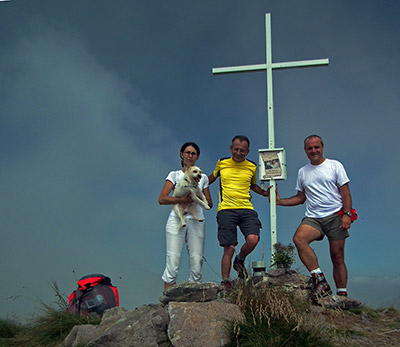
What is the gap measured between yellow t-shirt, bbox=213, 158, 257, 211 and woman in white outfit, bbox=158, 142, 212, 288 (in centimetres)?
48

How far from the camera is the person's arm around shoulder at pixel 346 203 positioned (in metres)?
6.67

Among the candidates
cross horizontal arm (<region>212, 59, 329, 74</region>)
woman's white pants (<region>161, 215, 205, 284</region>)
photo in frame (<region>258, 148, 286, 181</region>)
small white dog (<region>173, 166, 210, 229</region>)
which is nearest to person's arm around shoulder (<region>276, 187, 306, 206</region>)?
photo in frame (<region>258, 148, 286, 181</region>)

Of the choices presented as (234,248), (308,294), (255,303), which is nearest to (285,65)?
(234,248)

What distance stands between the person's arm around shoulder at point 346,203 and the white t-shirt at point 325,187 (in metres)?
0.06

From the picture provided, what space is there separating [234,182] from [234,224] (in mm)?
689

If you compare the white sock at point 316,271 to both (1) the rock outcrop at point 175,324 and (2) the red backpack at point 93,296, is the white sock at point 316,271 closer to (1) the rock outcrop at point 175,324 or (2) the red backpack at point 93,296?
(1) the rock outcrop at point 175,324

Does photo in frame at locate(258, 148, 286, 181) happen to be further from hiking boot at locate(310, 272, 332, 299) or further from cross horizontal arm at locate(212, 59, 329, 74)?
hiking boot at locate(310, 272, 332, 299)

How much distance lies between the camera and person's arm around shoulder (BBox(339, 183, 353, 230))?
Answer: 667 centimetres

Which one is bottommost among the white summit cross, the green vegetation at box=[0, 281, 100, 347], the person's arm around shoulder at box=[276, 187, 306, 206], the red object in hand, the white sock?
the green vegetation at box=[0, 281, 100, 347]

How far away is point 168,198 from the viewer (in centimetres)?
677

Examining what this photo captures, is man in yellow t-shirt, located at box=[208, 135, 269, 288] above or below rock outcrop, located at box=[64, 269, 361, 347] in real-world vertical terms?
above

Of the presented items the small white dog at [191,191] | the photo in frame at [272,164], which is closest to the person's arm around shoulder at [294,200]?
the photo in frame at [272,164]

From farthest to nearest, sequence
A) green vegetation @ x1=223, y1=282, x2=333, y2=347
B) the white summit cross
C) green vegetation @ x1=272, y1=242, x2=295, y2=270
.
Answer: the white summit cross, green vegetation @ x1=272, y1=242, x2=295, y2=270, green vegetation @ x1=223, y1=282, x2=333, y2=347

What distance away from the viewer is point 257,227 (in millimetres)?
6918
